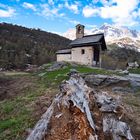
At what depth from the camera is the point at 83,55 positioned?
40.9m

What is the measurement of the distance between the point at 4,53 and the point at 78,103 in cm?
5411

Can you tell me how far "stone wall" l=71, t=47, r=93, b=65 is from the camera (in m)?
40.0

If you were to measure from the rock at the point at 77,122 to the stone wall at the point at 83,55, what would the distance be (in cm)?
2730

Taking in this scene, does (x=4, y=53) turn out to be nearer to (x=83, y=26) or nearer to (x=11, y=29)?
(x=83, y=26)

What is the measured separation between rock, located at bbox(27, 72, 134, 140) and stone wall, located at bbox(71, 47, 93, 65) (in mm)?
27301

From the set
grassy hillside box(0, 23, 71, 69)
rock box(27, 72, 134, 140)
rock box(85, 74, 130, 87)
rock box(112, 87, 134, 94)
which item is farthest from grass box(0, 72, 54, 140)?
grassy hillside box(0, 23, 71, 69)

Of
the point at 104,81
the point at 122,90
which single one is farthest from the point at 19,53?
the point at 122,90

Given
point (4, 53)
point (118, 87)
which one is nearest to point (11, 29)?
point (4, 53)

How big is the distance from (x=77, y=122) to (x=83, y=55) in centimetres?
3182

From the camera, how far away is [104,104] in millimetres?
13469

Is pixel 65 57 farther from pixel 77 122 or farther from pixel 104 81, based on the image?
pixel 77 122

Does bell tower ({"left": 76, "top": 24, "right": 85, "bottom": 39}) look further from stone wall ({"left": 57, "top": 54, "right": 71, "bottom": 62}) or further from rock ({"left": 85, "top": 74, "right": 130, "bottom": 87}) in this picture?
rock ({"left": 85, "top": 74, "right": 130, "bottom": 87})

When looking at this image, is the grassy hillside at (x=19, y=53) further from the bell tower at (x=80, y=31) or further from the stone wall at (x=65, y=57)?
the bell tower at (x=80, y=31)

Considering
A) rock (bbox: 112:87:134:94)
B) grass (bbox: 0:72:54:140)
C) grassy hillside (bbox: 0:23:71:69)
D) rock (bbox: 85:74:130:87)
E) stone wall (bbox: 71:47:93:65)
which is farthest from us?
grassy hillside (bbox: 0:23:71:69)
